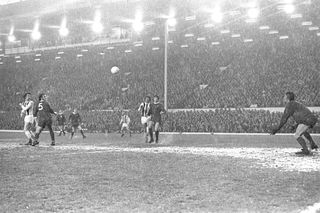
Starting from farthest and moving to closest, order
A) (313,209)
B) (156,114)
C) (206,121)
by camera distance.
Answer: (206,121), (156,114), (313,209)

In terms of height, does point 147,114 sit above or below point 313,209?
above

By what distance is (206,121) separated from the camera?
24.8 metres

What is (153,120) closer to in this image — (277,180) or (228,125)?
(228,125)

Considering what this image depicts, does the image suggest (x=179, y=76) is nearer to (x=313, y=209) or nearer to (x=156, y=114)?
(x=156, y=114)

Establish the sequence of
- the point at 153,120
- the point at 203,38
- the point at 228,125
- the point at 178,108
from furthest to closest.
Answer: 1. the point at 203,38
2. the point at 178,108
3. the point at 228,125
4. the point at 153,120

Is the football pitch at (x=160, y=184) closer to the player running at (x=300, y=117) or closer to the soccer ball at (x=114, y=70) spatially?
→ the player running at (x=300, y=117)

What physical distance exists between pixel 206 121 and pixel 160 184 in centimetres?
1728

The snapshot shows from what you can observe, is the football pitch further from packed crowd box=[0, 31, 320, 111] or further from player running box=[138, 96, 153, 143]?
packed crowd box=[0, 31, 320, 111]

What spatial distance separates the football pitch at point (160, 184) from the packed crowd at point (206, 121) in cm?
1086

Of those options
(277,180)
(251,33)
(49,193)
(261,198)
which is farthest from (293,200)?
(251,33)

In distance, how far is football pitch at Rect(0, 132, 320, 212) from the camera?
5.97 meters

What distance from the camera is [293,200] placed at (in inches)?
246

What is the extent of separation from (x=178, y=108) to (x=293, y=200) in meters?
24.7

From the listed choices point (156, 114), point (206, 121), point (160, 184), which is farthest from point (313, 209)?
point (206, 121)
